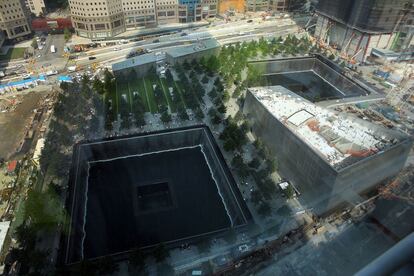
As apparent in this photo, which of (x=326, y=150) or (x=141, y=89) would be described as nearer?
(x=326, y=150)

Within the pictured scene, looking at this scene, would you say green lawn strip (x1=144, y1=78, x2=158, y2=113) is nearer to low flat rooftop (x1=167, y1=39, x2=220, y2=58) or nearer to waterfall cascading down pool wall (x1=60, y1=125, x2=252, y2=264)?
waterfall cascading down pool wall (x1=60, y1=125, x2=252, y2=264)

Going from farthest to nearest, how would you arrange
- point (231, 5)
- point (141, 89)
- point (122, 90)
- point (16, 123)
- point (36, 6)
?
point (231, 5) → point (36, 6) → point (141, 89) → point (122, 90) → point (16, 123)

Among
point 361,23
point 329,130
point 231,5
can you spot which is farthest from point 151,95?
point 231,5

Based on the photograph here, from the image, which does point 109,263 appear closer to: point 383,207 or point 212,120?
point 212,120

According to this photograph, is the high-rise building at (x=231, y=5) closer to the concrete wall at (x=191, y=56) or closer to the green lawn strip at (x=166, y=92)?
the concrete wall at (x=191, y=56)

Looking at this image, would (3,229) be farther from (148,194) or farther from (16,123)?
(16,123)

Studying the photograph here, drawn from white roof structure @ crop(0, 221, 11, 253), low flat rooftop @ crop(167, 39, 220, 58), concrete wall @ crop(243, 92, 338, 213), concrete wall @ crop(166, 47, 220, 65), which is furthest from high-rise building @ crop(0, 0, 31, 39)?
concrete wall @ crop(243, 92, 338, 213)
